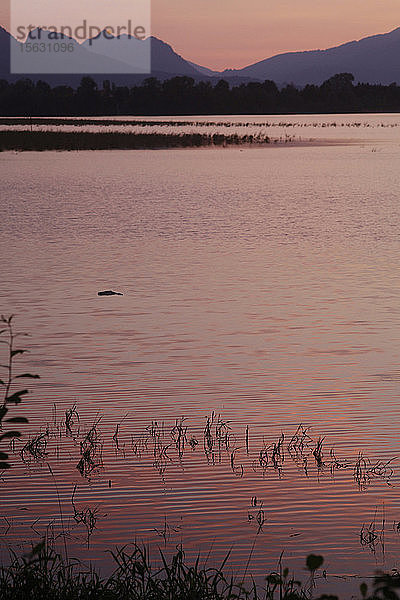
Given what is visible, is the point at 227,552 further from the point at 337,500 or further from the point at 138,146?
the point at 138,146

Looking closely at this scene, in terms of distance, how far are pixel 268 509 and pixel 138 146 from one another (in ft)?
337

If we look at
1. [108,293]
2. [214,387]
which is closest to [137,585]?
[214,387]

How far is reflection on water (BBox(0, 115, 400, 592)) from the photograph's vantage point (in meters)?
9.37

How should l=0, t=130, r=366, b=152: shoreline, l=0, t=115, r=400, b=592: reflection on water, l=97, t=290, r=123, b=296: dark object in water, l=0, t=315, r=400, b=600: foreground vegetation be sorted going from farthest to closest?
l=0, t=130, r=366, b=152: shoreline
l=97, t=290, r=123, b=296: dark object in water
l=0, t=115, r=400, b=592: reflection on water
l=0, t=315, r=400, b=600: foreground vegetation

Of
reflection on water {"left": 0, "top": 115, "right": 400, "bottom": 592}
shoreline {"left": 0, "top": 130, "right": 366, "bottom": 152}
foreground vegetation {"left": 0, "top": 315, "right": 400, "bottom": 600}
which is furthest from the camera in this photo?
shoreline {"left": 0, "top": 130, "right": 366, "bottom": 152}

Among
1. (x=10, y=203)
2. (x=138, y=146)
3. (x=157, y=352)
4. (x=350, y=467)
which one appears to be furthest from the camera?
(x=138, y=146)

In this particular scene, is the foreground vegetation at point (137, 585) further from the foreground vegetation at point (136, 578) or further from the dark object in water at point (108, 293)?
the dark object in water at point (108, 293)

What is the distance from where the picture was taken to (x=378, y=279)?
24688 millimetres

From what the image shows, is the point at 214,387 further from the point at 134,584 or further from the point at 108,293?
the point at 108,293

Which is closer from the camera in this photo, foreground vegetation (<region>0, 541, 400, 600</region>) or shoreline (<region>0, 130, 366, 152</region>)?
foreground vegetation (<region>0, 541, 400, 600</region>)

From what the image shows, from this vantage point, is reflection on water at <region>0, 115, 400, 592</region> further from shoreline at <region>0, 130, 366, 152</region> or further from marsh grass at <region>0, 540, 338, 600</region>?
shoreline at <region>0, 130, 366, 152</region>

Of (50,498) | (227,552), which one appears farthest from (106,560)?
(50,498)

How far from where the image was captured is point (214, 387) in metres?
14.5

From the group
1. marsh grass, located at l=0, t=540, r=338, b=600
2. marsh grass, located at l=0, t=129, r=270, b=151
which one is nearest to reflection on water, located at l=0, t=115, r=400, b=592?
marsh grass, located at l=0, t=540, r=338, b=600
